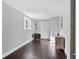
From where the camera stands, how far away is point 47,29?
409 inches

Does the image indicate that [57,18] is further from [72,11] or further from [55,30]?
[72,11]

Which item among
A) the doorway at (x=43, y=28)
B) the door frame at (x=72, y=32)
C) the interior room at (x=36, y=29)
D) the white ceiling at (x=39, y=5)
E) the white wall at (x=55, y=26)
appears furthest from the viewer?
the doorway at (x=43, y=28)

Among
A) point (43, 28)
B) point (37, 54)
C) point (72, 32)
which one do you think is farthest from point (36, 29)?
point (72, 32)

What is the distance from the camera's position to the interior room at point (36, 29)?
3.60 meters

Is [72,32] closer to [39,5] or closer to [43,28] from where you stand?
[39,5]

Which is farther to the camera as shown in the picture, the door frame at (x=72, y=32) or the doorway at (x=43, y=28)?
the doorway at (x=43, y=28)

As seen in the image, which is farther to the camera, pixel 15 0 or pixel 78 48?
pixel 15 0

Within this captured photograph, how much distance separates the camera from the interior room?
142 inches

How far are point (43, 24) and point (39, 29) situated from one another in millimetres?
883

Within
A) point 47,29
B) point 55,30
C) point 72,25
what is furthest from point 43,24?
point 72,25

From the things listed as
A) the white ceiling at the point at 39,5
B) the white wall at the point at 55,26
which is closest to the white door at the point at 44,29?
the white wall at the point at 55,26

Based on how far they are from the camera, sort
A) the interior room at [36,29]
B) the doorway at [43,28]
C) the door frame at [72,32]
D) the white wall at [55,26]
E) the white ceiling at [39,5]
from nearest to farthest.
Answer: the door frame at [72,32] → the white ceiling at [39,5] → the interior room at [36,29] → the white wall at [55,26] → the doorway at [43,28]

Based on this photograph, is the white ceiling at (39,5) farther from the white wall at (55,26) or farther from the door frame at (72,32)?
the white wall at (55,26)

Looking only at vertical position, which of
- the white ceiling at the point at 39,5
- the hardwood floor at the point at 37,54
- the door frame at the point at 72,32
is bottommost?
the hardwood floor at the point at 37,54
